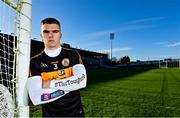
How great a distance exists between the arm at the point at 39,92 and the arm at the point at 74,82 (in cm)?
5

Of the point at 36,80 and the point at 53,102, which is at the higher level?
the point at 36,80

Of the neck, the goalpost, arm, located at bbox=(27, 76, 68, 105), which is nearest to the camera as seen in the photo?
arm, located at bbox=(27, 76, 68, 105)

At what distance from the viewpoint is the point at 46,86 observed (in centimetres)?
214

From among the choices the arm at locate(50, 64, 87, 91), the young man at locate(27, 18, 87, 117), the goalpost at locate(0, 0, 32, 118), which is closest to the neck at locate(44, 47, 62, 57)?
the young man at locate(27, 18, 87, 117)

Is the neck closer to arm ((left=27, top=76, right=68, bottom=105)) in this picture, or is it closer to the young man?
the young man

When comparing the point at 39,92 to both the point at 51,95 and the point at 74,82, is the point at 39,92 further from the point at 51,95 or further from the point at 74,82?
the point at 74,82

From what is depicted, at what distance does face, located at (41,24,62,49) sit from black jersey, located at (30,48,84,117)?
0.17 metres

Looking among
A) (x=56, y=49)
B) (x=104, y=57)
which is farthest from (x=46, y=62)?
(x=104, y=57)

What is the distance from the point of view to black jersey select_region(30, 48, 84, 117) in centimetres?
227

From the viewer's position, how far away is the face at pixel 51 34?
218 centimetres

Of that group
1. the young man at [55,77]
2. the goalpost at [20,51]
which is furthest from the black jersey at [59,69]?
the goalpost at [20,51]

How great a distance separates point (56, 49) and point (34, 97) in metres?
0.46

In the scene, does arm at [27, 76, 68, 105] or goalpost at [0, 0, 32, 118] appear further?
goalpost at [0, 0, 32, 118]

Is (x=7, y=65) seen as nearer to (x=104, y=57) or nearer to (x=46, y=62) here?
(x=46, y=62)
